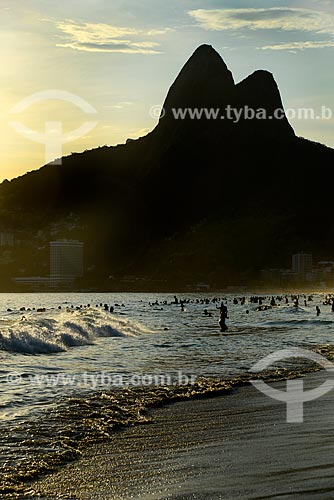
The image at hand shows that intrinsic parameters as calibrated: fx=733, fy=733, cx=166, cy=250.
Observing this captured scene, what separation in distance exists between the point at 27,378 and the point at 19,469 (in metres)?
11.1

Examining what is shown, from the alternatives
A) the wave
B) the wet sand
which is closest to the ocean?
the wave

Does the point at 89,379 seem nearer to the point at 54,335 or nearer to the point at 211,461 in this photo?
the point at 211,461

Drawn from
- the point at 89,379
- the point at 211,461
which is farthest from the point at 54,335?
the point at 211,461

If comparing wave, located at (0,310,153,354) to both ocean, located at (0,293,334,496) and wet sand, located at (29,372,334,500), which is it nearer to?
ocean, located at (0,293,334,496)

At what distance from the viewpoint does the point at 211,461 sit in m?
11.3

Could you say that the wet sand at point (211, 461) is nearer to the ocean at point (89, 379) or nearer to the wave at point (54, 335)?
the ocean at point (89, 379)

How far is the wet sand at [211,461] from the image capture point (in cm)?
968

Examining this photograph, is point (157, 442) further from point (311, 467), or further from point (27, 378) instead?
point (27, 378)

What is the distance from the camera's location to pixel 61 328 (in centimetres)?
4447

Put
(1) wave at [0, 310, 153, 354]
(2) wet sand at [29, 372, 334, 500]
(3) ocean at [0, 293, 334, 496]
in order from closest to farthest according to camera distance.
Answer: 1. (2) wet sand at [29, 372, 334, 500]
2. (3) ocean at [0, 293, 334, 496]
3. (1) wave at [0, 310, 153, 354]

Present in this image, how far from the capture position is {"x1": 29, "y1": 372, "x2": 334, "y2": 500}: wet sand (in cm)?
968

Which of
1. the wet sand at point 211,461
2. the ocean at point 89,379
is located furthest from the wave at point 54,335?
the wet sand at point 211,461

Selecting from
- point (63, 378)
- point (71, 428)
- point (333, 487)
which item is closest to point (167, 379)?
point (63, 378)

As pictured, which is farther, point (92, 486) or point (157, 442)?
point (157, 442)
